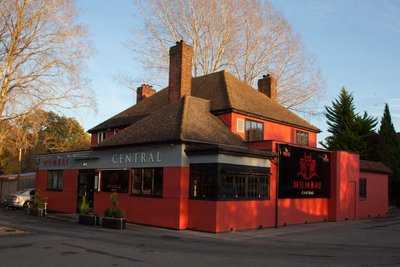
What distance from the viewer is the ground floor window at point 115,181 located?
950 inches

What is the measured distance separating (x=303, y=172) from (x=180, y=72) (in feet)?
29.9

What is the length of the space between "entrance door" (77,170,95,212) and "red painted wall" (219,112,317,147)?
8.78 metres

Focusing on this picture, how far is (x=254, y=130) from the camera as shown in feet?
90.4

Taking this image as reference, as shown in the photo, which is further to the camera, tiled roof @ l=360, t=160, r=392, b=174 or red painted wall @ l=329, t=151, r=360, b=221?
tiled roof @ l=360, t=160, r=392, b=174

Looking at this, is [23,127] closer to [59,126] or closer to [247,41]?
[247,41]

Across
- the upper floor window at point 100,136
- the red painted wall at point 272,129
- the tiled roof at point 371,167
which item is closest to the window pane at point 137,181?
the red painted wall at point 272,129

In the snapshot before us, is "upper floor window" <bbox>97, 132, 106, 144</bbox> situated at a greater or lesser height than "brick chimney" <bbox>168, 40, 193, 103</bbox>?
lesser

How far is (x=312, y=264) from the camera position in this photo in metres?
11.9

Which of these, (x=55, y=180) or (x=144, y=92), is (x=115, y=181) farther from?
(x=144, y=92)

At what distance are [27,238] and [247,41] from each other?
3167 cm

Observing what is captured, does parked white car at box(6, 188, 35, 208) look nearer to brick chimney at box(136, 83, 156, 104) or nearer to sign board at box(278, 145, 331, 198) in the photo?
A: brick chimney at box(136, 83, 156, 104)

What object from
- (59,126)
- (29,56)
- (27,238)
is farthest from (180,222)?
(59,126)

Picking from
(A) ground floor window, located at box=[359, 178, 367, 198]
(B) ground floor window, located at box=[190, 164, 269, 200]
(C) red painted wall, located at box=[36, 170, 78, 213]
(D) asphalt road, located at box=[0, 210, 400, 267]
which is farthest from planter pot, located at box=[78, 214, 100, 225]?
(A) ground floor window, located at box=[359, 178, 367, 198]

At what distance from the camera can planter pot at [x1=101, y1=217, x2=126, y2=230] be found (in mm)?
20406
